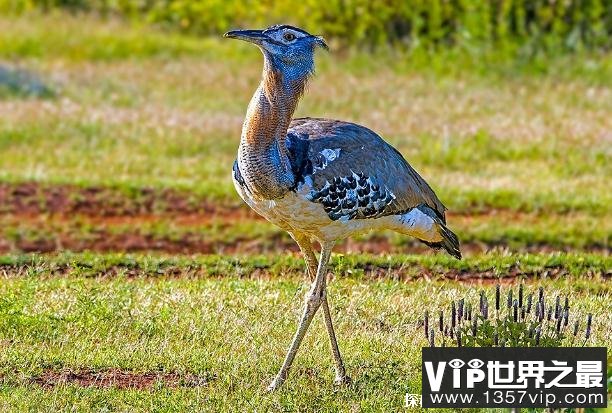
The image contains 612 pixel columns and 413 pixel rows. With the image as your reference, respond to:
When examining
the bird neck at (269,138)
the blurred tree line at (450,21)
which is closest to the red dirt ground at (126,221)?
the bird neck at (269,138)

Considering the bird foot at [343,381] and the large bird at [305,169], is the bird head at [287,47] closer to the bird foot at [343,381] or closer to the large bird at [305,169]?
the large bird at [305,169]

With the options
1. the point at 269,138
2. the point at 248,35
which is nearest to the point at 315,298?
the point at 269,138

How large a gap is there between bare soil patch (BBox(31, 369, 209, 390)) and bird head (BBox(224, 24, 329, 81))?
1611 millimetres

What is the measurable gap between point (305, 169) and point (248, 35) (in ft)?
2.40

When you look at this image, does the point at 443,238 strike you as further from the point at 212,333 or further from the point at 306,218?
the point at 212,333

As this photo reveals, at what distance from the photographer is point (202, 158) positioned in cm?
1385

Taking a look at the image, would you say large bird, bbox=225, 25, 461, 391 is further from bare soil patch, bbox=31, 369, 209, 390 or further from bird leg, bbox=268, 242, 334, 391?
bare soil patch, bbox=31, 369, 209, 390

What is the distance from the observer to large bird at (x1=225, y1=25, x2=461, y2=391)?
6.43 metres

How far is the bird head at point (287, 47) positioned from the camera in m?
6.40

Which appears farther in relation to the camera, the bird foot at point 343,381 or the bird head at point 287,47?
the bird foot at point 343,381

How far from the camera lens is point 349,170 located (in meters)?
6.69

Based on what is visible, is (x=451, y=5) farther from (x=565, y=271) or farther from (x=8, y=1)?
(x=565, y=271)

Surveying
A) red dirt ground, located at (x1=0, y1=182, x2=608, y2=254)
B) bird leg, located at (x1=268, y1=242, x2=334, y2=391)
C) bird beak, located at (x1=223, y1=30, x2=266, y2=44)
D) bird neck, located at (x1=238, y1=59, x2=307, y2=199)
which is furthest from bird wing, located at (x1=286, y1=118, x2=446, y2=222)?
red dirt ground, located at (x1=0, y1=182, x2=608, y2=254)

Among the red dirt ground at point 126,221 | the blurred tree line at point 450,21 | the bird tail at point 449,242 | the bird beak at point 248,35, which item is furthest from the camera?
the blurred tree line at point 450,21
